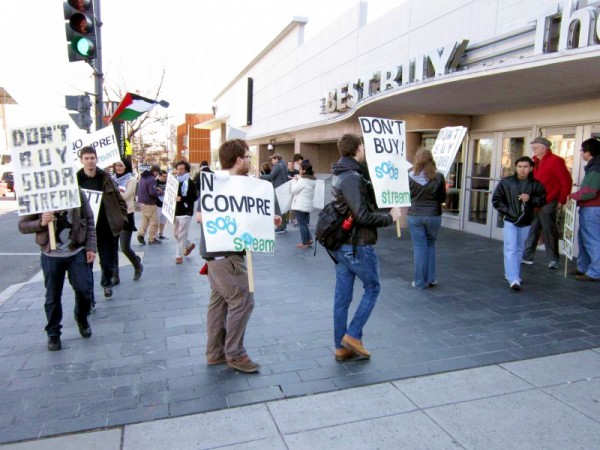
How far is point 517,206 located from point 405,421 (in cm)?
398

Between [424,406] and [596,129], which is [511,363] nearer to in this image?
[424,406]

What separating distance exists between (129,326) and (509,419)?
377 cm

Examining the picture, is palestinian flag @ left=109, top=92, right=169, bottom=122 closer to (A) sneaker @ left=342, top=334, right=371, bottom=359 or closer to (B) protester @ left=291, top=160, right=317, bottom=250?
(B) protester @ left=291, top=160, right=317, bottom=250

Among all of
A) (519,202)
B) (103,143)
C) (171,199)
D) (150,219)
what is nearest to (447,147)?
(519,202)

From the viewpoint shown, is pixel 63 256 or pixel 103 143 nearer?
pixel 63 256

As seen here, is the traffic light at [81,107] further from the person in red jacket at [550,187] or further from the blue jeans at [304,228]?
the person in red jacket at [550,187]

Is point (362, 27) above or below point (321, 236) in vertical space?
above

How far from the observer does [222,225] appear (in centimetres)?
384

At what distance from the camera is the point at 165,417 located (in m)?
3.33

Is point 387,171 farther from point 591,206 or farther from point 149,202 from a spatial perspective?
point 149,202

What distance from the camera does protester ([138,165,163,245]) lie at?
10578mm

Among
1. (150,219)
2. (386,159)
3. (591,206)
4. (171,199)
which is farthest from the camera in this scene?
(150,219)

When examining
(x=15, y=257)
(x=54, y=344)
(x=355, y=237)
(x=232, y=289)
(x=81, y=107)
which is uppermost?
(x=81, y=107)

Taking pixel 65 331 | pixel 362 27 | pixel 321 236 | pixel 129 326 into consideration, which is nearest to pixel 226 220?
pixel 321 236
